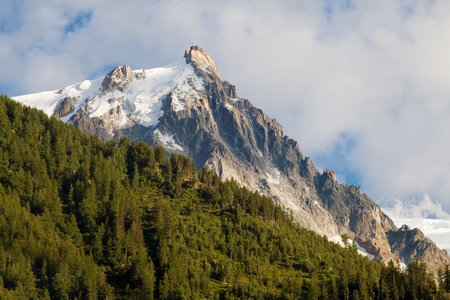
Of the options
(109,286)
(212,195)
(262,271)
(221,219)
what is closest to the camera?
(109,286)

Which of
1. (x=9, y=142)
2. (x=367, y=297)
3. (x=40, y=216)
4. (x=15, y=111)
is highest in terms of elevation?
(x=15, y=111)

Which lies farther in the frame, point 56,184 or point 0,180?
point 56,184

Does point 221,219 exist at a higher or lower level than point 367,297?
higher

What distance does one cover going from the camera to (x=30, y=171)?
512ft

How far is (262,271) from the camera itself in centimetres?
14488

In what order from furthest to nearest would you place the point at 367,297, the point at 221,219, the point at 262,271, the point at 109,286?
1. the point at 221,219
2. the point at 262,271
3. the point at 367,297
4. the point at 109,286

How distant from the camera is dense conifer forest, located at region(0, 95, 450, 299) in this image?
117 metres

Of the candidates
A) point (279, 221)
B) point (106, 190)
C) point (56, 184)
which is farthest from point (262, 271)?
point (56, 184)

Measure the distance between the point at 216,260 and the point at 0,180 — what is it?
82106 mm

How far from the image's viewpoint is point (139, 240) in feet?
457

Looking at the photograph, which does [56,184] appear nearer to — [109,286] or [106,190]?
[106,190]

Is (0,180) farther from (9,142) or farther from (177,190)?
(177,190)

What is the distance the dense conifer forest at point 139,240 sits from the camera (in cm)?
11744

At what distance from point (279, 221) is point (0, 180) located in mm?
119099
